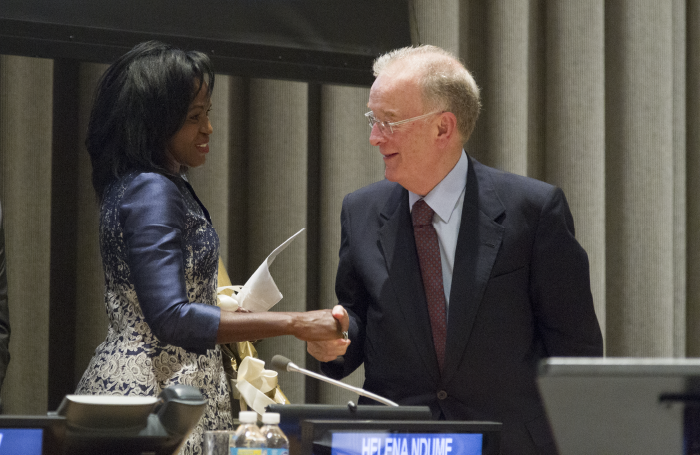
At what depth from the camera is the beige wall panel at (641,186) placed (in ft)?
11.6

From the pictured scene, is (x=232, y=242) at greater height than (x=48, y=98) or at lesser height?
lesser

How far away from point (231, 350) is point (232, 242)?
1045mm

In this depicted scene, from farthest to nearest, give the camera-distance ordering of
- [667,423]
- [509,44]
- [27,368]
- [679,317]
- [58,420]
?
[679,317] → [509,44] → [27,368] → [58,420] → [667,423]

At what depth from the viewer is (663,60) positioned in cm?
363

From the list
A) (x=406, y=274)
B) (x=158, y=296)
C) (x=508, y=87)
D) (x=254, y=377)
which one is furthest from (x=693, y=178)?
(x=158, y=296)

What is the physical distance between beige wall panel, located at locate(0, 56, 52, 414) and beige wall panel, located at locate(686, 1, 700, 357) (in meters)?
2.77

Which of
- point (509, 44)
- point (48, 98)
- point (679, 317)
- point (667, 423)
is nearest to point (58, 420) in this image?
point (667, 423)

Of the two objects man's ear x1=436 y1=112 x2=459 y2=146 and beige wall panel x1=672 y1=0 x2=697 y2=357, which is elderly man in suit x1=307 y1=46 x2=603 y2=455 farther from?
beige wall panel x1=672 y1=0 x2=697 y2=357

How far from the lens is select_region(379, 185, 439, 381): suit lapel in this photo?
208 cm

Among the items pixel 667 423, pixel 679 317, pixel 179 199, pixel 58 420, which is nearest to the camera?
pixel 667 423

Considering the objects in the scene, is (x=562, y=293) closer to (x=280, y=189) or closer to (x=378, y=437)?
(x=378, y=437)

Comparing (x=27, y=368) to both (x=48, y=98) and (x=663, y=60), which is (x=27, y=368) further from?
(x=663, y=60)

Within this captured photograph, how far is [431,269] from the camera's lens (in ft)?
7.04

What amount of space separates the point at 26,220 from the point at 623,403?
234 cm
